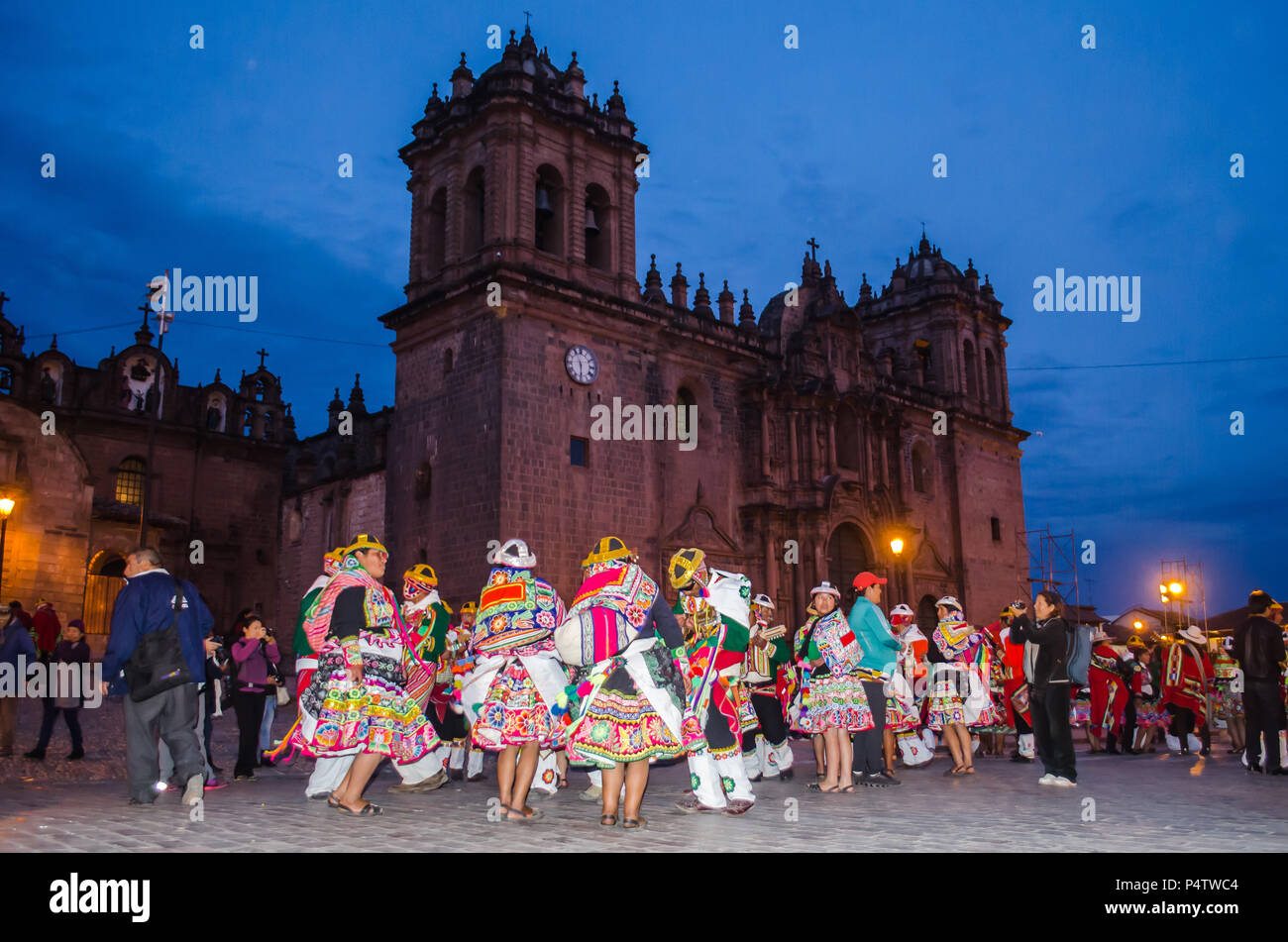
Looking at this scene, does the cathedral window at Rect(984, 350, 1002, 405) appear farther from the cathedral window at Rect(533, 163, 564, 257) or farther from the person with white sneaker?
the person with white sneaker

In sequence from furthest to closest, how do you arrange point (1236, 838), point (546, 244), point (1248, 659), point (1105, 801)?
1. point (546, 244)
2. point (1248, 659)
3. point (1105, 801)
4. point (1236, 838)

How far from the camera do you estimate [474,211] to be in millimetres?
26734

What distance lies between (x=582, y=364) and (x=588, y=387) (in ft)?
2.06

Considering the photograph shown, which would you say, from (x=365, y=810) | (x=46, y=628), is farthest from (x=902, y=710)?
(x=46, y=628)

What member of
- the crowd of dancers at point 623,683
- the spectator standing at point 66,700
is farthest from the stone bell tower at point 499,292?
the crowd of dancers at point 623,683

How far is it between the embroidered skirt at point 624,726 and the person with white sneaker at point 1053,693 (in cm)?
431

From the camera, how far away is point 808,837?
630cm

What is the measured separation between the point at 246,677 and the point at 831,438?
79.7ft

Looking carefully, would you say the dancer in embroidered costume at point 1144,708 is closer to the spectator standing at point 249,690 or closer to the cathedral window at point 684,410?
the spectator standing at point 249,690

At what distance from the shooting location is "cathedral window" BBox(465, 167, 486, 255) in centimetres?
2648

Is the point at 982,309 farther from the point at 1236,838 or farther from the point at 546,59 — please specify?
the point at 1236,838

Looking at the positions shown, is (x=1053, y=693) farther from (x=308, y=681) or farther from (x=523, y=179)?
(x=523, y=179)

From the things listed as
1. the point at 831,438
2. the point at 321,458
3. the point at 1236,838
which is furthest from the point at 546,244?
the point at 1236,838

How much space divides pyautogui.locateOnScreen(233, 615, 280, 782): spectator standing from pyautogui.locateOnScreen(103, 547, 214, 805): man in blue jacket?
5.90 feet
